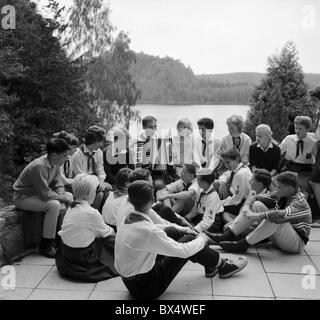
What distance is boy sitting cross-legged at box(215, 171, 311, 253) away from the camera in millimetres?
4629

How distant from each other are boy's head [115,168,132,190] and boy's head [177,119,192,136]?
5.24ft

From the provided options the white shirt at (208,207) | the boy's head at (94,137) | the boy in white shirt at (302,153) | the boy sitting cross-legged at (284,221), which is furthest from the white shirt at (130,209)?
the boy in white shirt at (302,153)

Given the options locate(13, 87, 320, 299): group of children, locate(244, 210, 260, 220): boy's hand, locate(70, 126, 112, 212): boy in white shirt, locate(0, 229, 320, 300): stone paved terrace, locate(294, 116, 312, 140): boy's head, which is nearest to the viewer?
locate(13, 87, 320, 299): group of children

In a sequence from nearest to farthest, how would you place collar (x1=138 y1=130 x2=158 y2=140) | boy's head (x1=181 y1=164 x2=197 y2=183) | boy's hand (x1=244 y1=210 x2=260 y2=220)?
boy's hand (x1=244 y1=210 x2=260 y2=220) < boy's head (x1=181 y1=164 x2=197 y2=183) < collar (x1=138 y1=130 x2=158 y2=140)

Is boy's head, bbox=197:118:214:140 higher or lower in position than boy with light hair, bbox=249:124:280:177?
higher

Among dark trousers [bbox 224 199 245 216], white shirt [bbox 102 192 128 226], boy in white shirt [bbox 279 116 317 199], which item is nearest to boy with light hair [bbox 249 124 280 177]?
boy in white shirt [bbox 279 116 317 199]

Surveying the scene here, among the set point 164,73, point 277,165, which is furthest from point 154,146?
point 164,73

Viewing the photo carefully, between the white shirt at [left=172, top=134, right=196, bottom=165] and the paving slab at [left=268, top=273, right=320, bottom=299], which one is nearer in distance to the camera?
the paving slab at [left=268, top=273, right=320, bottom=299]

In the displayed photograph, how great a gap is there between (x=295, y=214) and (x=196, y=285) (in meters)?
1.26

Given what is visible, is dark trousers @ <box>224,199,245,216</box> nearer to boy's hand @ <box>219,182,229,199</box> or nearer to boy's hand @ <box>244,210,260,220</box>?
boy's hand @ <box>219,182,229,199</box>

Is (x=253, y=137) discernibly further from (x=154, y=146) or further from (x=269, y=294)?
(x=269, y=294)

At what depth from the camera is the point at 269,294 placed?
12.8ft

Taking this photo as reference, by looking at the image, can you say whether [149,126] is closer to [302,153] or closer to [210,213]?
[210,213]

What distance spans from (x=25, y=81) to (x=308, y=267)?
19.9ft
